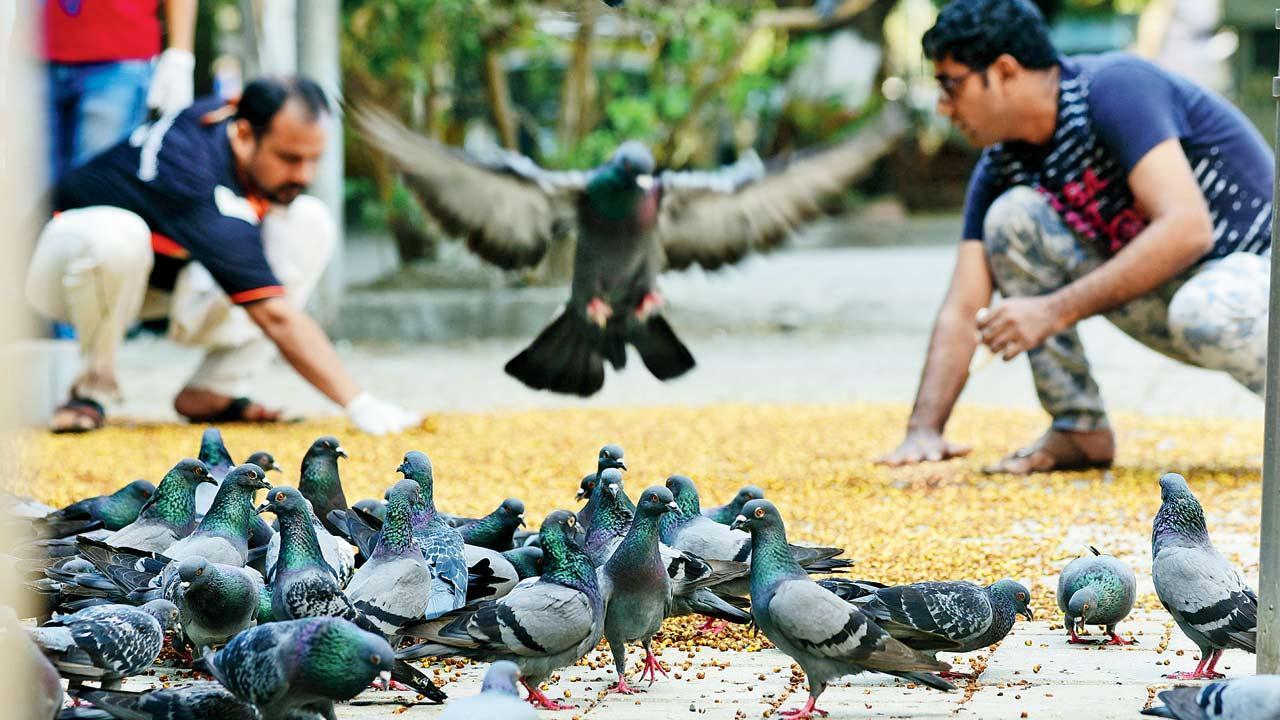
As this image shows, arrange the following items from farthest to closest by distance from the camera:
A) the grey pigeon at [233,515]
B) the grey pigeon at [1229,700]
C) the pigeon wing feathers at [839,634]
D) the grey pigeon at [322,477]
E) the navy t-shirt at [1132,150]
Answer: the navy t-shirt at [1132,150], the grey pigeon at [322,477], the grey pigeon at [233,515], the pigeon wing feathers at [839,634], the grey pigeon at [1229,700]

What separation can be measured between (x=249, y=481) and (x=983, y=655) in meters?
1.39

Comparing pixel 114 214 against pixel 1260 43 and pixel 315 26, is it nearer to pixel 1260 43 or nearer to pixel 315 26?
pixel 315 26

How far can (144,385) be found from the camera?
7309 millimetres

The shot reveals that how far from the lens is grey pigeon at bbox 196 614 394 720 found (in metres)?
2.07

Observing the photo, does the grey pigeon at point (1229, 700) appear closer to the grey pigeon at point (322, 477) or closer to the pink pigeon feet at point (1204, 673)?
the pink pigeon feet at point (1204, 673)

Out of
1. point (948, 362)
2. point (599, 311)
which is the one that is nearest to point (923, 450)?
point (948, 362)

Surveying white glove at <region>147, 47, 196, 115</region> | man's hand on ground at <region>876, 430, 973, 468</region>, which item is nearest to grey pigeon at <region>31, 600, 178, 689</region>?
man's hand on ground at <region>876, 430, 973, 468</region>

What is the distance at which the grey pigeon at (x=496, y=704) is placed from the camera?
6.08 feet

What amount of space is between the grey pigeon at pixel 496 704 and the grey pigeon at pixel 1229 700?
2.90 feet

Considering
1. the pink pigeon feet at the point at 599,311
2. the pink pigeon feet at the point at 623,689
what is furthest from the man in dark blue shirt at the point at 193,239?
the pink pigeon feet at the point at 623,689

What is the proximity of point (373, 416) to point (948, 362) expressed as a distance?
2.03 meters

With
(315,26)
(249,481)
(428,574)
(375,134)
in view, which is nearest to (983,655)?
(428,574)

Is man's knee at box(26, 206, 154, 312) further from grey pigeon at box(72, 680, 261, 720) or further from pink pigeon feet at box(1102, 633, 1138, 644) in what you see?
pink pigeon feet at box(1102, 633, 1138, 644)

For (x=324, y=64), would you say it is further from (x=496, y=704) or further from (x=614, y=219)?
(x=496, y=704)
